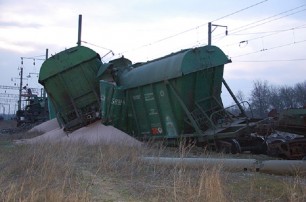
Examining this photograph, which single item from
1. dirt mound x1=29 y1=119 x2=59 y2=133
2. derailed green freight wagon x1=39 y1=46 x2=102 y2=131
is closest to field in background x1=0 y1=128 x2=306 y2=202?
derailed green freight wagon x1=39 y1=46 x2=102 y2=131

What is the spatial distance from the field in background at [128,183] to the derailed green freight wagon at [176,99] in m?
4.83

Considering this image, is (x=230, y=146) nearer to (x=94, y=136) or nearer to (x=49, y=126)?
(x=94, y=136)

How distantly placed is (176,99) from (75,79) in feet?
17.5

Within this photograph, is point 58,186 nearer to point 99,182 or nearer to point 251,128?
Answer: point 99,182

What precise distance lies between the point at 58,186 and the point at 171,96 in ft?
26.2

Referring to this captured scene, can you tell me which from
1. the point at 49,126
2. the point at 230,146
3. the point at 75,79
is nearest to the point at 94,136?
the point at 75,79

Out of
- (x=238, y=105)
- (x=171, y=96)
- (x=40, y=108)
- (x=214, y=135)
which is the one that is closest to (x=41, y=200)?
(x=214, y=135)

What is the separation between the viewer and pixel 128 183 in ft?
20.6

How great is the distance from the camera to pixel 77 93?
16484 millimetres

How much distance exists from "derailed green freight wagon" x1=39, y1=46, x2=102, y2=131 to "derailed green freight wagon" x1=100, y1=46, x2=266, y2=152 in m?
1.52

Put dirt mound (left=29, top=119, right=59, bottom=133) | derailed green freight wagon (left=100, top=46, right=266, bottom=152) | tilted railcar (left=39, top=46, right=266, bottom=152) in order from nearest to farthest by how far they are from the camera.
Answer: tilted railcar (left=39, top=46, right=266, bottom=152), derailed green freight wagon (left=100, top=46, right=266, bottom=152), dirt mound (left=29, top=119, right=59, bottom=133)

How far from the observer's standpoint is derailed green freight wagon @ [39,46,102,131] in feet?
53.5

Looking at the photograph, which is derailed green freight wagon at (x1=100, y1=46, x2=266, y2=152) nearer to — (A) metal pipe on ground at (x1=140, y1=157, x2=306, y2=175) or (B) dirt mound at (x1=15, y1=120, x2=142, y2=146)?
(B) dirt mound at (x1=15, y1=120, x2=142, y2=146)

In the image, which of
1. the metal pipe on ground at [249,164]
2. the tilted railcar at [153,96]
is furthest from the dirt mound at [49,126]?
the metal pipe on ground at [249,164]
